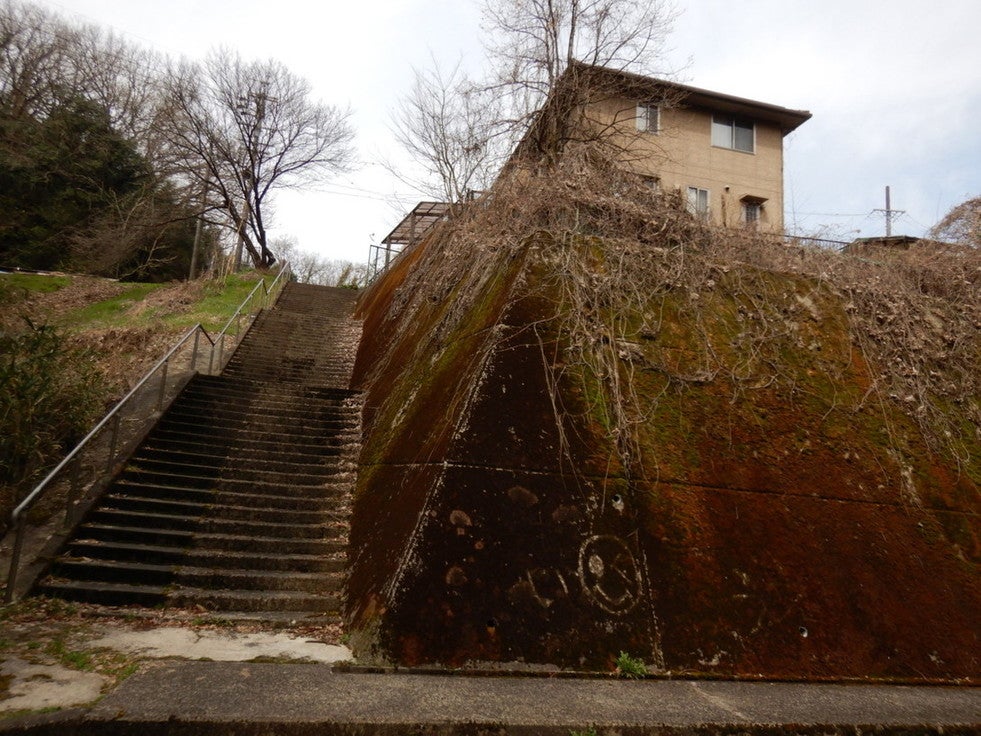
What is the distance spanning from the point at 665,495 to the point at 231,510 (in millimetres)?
4460

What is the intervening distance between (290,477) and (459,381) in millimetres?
2887

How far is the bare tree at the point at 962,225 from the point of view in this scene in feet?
32.3

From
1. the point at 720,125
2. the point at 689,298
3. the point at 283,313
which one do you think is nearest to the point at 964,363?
the point at 689,298

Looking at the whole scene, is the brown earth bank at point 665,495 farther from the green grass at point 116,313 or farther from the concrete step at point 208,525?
the green grass at point 116,313

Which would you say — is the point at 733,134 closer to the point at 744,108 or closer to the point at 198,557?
the point at 744,108

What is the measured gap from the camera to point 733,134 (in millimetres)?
17578

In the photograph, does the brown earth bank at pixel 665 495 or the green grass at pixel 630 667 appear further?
the brown earth bank at pixel 665 495

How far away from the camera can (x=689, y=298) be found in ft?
20.3

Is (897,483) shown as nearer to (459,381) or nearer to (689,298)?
(689,298)

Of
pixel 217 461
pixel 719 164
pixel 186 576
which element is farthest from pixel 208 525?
pixel 719 164

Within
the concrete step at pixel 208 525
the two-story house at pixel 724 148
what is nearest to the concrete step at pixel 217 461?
the concrete step at pixel 208 525

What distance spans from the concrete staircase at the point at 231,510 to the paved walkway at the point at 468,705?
1563 mm

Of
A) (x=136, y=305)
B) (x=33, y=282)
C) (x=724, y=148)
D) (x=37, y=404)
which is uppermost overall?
(x=724, y=148)

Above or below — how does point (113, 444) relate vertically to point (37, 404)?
below
